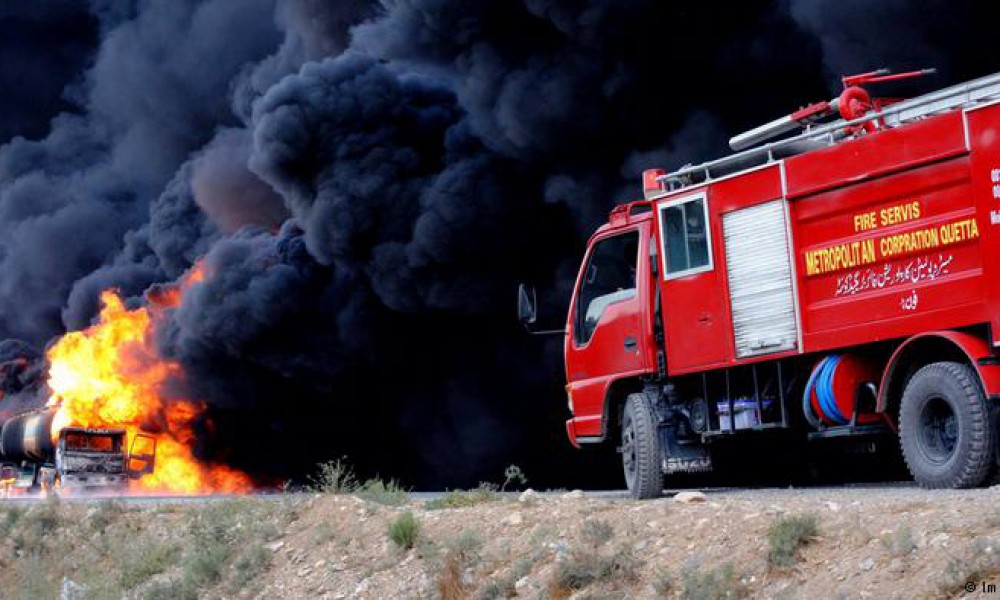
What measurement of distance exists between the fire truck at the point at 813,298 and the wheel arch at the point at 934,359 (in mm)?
16

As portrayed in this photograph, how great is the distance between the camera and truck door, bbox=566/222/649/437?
49.5 feet

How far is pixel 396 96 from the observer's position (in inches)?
1524

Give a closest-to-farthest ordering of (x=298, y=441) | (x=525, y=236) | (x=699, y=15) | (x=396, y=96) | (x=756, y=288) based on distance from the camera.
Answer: (x=756, y=288)
(x=699, y=15)
(x=525, y=236)
(x=396, y=96)
(x=298, y=441)

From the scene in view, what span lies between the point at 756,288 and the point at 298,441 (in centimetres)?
3298

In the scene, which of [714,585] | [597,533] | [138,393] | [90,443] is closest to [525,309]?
[597,533]

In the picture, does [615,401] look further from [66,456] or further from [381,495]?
[66,456]

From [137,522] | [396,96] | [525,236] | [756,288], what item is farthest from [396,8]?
[756,288]

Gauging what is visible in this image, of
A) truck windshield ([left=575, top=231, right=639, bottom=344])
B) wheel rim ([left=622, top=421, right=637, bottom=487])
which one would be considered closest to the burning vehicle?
truck windshield ([left=575, top=231, right=639, bottom=344])

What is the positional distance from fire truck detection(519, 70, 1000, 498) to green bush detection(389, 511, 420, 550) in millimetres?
3415

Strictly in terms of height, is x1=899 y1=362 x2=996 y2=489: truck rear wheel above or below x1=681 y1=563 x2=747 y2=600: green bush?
above

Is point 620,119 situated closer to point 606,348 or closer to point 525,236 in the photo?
point 525,236

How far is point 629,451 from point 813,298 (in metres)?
2.78

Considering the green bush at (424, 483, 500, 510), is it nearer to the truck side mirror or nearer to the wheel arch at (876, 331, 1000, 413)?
the truck side mirror

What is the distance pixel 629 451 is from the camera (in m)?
14.9
